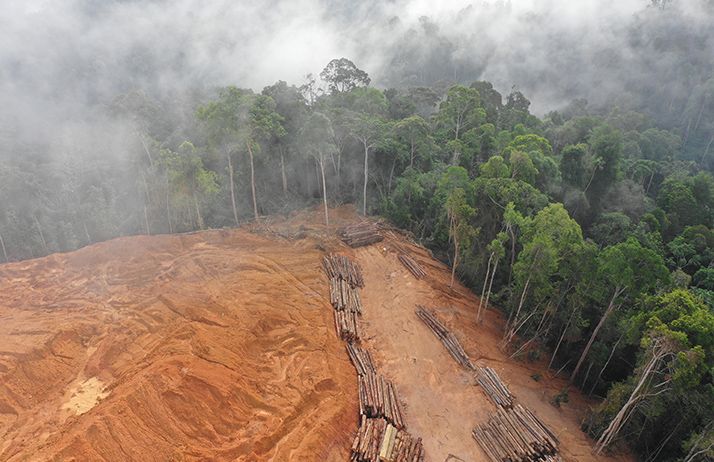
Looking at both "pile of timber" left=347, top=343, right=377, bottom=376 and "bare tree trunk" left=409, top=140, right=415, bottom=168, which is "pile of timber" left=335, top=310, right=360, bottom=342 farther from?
"bare tree trunk" left=409, top=140, right=415, bottom=168

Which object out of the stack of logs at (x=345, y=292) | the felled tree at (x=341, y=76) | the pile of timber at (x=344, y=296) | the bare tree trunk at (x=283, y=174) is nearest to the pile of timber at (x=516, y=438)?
the stack of logs at (x=345, y=292)

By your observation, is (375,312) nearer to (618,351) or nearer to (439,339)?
(439,339)

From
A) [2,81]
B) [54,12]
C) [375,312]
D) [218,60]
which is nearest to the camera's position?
[375,312]

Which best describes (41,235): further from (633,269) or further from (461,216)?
(633,269)

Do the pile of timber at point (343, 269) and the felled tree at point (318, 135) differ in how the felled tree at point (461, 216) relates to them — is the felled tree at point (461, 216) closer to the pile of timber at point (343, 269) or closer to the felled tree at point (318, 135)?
the pile of timber at point (343, 269)

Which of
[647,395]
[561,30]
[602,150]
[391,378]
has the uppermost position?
[561,30]

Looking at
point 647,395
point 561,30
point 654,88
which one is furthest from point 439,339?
point 561,30
